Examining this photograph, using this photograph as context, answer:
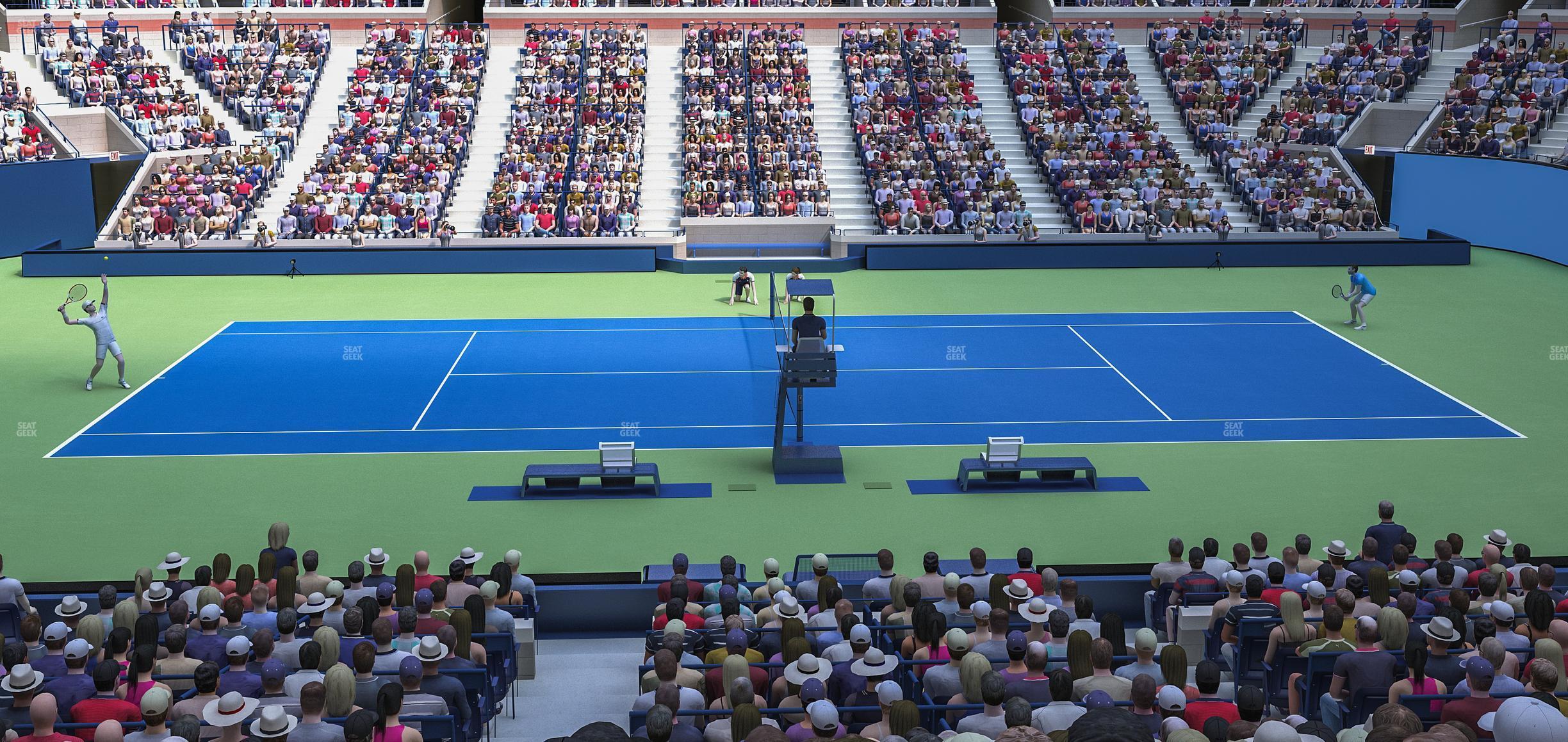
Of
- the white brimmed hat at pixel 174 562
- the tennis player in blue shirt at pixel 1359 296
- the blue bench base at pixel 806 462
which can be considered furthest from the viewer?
the tennis player in blue shirt at pixel 1359 296

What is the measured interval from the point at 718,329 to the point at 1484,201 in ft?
76.7

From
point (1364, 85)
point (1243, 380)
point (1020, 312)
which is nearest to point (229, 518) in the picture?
point (1243, 380)

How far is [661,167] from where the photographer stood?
150 ft

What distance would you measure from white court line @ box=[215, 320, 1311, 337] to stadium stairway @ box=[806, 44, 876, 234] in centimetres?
1041

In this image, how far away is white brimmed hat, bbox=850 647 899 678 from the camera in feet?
33.9

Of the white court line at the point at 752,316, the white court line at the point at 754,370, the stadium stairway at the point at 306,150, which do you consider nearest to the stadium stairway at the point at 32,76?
the stadium stairway at the point at 306,150

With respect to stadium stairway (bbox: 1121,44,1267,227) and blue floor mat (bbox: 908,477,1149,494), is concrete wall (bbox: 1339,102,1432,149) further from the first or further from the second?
blue floor mat (bbox: 908,477,1149,494)

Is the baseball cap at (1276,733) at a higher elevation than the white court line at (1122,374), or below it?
higher

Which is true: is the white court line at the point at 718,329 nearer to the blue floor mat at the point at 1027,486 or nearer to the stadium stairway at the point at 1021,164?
the blue floor mat at the point at 1027,486

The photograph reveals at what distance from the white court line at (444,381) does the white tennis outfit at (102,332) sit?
520 cm

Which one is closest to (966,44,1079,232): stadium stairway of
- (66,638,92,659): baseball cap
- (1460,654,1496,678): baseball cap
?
(1460,654,1496,678): baseball cap

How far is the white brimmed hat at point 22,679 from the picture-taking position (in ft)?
32.6

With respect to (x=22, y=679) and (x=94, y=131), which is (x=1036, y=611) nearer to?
(x=22, y=679)

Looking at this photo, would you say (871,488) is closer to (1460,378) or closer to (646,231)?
(1460,378)
